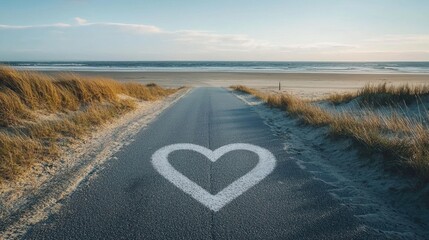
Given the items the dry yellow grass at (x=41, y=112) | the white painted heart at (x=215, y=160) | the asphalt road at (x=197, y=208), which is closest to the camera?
the asphalt road at (x=197, y=208)

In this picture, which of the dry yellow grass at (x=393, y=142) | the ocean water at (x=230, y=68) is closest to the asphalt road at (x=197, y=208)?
the dry yellow grass at (x=393, y=142)


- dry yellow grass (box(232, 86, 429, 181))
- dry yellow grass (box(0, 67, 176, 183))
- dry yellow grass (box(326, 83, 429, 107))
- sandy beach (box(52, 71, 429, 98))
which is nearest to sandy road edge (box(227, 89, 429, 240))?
dry yellow grass (box(232, 86, 429, 181))

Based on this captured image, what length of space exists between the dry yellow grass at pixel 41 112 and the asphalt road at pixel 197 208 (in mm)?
1369

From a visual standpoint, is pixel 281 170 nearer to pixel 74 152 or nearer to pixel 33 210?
pixel 33 210

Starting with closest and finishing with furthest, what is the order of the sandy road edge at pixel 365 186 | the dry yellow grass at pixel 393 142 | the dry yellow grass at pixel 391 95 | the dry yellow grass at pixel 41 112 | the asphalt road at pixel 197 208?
the asphalt road at pixel 197 208 → the sandy road edge at pixel 365 186 → the dry yellow grass at pixel 393 142 → the dry yellow grass at pixel 41 112 → the dry yellow grass at pixel 391 95

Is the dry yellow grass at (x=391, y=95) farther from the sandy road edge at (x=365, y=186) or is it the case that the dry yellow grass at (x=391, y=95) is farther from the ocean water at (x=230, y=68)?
the ocean water at (x=230, y=68)

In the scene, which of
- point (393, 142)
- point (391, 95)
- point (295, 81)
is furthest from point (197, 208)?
point (295, 81)

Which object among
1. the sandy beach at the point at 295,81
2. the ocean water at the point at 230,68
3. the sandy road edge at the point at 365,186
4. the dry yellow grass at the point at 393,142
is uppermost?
the ocean water at the point at 230,68

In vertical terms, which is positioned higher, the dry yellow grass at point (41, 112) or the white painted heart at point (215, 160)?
the dry yellow grass at point (41, 112)

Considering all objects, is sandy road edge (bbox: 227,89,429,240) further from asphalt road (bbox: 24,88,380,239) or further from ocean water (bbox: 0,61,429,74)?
ocean water (bbox: 0,61,429,74)

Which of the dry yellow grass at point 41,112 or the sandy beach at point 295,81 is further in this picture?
the sandy beach at point 295,81

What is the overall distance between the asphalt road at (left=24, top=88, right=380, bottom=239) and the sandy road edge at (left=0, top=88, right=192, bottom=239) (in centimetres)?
15

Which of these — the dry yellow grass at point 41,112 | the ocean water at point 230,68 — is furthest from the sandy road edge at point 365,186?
→ the ocean water at point 230,68

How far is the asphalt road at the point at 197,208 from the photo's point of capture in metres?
2.91
